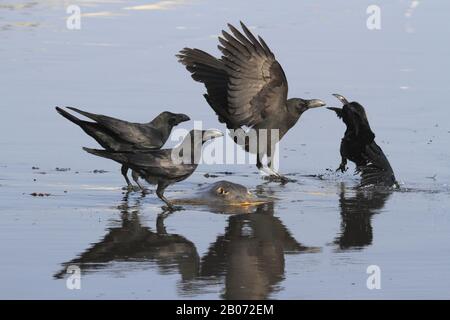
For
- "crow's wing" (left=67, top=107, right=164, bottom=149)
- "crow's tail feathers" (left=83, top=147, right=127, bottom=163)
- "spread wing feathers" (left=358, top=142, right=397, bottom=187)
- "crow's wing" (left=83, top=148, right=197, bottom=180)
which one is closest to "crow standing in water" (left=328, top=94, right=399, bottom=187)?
"spread wing feathers" (left=358, top=142, right=397, bottom=187)

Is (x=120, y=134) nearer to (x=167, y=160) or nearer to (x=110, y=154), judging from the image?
(x=110, y=154)

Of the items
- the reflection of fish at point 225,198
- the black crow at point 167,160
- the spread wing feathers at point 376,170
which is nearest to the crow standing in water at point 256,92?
the spread wing feathers at point 376,170

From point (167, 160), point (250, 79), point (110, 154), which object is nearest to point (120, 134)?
point (110, 154)

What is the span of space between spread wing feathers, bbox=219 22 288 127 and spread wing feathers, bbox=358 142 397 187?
1.08 metres

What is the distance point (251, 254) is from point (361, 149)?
3.38 metres

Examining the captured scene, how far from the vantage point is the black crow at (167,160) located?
34.1ft

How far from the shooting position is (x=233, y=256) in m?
8.79

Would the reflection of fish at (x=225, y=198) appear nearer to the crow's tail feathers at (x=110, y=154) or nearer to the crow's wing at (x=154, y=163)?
the crow's wing at (x=154, y=163)

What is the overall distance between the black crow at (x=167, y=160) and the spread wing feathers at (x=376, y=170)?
1898 mm

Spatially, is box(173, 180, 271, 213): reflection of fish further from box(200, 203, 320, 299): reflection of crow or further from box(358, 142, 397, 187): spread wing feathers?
box(358, 142, 397, 187): spread wing feathers

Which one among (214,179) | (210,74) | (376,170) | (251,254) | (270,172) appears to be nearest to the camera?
(251,254)

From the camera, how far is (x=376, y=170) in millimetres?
11641

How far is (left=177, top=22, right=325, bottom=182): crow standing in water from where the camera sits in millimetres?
12266
